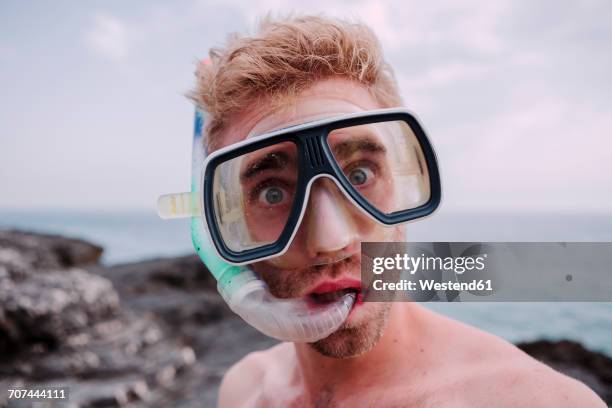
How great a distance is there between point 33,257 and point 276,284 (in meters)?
9.59

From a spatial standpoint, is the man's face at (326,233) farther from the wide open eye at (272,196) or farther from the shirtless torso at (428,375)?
the shirtless torso at (428,375)

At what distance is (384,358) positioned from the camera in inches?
63.8

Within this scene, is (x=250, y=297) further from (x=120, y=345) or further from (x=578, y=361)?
(x=120, y=345)

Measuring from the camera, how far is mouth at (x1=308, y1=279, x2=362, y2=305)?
1.39 metres

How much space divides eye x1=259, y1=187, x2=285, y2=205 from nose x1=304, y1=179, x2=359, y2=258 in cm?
13

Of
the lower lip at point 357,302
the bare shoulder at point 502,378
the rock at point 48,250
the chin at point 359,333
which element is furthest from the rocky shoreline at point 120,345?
the lower lip at point 357,302

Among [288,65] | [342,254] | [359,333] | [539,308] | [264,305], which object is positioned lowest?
[539,308]

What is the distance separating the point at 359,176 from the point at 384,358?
665 mm

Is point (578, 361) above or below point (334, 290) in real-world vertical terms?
below

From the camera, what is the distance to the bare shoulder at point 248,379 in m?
2.26

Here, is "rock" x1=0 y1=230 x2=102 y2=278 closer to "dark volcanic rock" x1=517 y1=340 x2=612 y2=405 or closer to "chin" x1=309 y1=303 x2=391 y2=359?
"chin" x1=309 y1=303 x2=391 y2=359

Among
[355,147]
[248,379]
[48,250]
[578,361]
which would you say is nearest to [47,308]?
[248,379]

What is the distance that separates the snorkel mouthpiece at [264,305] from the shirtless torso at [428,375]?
0.36 meters

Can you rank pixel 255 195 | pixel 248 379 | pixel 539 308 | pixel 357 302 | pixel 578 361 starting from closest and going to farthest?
pixel 357 302 < pixel 255 195 < pixel 248 379 < pixel 578 361 < pixel 539 308
